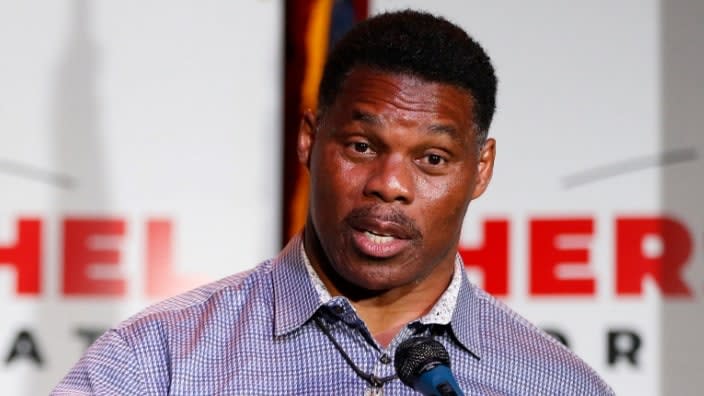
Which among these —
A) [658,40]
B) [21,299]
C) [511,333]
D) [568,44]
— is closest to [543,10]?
[568,44]

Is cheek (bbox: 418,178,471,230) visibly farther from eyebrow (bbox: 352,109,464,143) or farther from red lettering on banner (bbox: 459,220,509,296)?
red lettering on banner (bbox: 459,220,509,296)

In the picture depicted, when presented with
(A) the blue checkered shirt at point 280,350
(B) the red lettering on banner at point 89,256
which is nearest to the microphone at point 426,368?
(A) the blue checkered shirt at point 280,350

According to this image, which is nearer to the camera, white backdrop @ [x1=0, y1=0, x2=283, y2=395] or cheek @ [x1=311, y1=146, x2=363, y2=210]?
cheek @ [x1=311, y1=146, x2=363, y2=210]

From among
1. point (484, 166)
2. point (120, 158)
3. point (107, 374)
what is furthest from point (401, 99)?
point (120, 158)

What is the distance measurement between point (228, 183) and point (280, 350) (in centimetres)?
112

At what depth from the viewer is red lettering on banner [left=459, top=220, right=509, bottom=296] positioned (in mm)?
3090

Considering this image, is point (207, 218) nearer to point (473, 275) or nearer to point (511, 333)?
point (473, 275)

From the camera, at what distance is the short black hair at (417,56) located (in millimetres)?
2051

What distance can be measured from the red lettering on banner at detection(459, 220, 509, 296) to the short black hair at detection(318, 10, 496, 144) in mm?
939

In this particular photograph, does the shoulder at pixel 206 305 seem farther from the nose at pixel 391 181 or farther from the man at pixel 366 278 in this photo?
the nose at pixel 391 181

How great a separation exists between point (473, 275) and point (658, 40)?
77 centimetres

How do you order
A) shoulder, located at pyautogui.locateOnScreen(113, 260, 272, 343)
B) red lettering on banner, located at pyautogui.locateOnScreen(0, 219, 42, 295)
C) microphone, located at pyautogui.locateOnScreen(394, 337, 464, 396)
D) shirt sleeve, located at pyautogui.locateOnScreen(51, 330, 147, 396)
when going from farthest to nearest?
red lettering on banner, located at pyautogui.locateOnScreen(0, 219, 42, 295) < shoulder, located at pyautogui.locateOnScreen(113, 260, 272, 343) < shirt sleeve, located at pyautogui.locateOnScreen(51, 330, 147, 396) < microphone, located at pyautogui.locateOnScreen(394, 337, 464, 396)

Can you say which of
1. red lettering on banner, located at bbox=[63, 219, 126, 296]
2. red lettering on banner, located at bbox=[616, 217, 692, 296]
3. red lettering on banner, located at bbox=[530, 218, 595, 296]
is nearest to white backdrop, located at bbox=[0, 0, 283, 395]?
red lettering on banner, located at bbox=[63, 219, 126, 296]

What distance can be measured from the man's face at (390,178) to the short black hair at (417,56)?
24 mm
